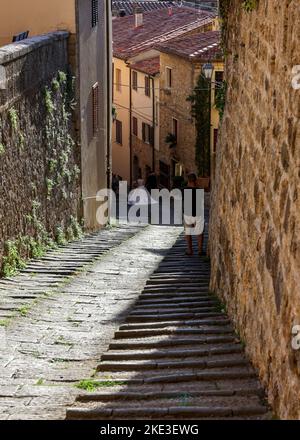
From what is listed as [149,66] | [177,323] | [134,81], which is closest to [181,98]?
[149,66]

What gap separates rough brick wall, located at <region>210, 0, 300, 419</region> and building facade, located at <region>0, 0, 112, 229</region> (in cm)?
861

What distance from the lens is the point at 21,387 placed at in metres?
6.60

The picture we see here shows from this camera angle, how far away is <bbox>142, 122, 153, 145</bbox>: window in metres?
42.7

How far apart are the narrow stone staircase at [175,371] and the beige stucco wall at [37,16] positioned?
927cm

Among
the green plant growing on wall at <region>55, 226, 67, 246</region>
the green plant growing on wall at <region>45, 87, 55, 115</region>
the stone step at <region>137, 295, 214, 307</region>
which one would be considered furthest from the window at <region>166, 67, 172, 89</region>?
the stone step at <region>137, 295, 214, 307</region>

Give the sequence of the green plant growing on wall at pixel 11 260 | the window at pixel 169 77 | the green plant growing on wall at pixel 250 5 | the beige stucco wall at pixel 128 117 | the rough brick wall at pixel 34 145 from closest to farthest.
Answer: the green plant growing on wall at pixel 250 5
the green plant growing on wall at pixel 11 260
the rough brick wall at pixel 34 145
the window at pixel 169 77
the beige stucco wall at pixel 128 117

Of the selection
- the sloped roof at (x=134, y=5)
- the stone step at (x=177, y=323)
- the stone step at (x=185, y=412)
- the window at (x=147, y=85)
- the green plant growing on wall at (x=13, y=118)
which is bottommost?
the stone step at (x=177, y=323)

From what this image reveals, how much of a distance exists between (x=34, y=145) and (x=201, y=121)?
2335 centimetres

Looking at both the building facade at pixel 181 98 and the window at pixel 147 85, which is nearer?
the building facade at pixel 181 98

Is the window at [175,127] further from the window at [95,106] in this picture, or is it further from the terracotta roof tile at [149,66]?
the window at [95,106]

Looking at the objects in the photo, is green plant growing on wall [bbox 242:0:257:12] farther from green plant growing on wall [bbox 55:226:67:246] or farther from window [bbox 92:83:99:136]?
window [bbox 92:83:99:136]

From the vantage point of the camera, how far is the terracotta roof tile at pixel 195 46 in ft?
117

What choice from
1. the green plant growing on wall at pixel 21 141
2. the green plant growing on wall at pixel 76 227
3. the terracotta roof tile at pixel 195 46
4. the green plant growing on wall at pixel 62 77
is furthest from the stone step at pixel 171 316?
the terracotta roof tile at pixel 195 46

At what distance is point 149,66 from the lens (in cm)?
4138
